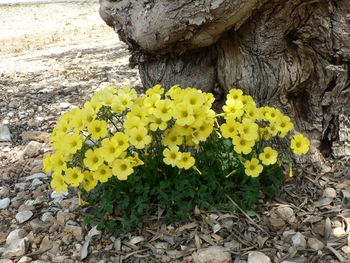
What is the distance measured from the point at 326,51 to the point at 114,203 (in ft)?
5.90

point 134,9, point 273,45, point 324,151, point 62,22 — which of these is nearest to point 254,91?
point 273,45

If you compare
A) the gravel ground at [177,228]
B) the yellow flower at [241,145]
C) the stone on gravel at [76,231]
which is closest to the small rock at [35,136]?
the gravel ground at [177,228]

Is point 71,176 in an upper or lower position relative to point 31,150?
upper

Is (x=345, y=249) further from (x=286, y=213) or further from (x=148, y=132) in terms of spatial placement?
(x=148, y=132)

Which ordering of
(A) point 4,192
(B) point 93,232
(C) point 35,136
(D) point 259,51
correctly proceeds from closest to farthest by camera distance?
1. (B) point 93,232
2. (D) point 259,51
3. (A) point 4,192
4. (C) point 35,136

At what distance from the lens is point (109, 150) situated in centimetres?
219

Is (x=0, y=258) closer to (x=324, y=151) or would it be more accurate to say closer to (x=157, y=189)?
(x=157, y=189)

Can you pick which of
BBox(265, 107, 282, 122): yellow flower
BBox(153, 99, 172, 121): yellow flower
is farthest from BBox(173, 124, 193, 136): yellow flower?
BBox(265, 107, 282, 122): yellow flower

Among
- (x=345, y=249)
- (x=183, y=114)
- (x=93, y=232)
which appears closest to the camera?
(x=183, y=114)

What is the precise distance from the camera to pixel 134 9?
275cm

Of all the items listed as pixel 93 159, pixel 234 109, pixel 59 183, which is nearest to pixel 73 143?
pixel 93 159

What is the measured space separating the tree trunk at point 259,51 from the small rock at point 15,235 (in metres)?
1.43

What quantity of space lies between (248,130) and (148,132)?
0.58 meters

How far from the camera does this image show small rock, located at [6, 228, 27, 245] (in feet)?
8.36
